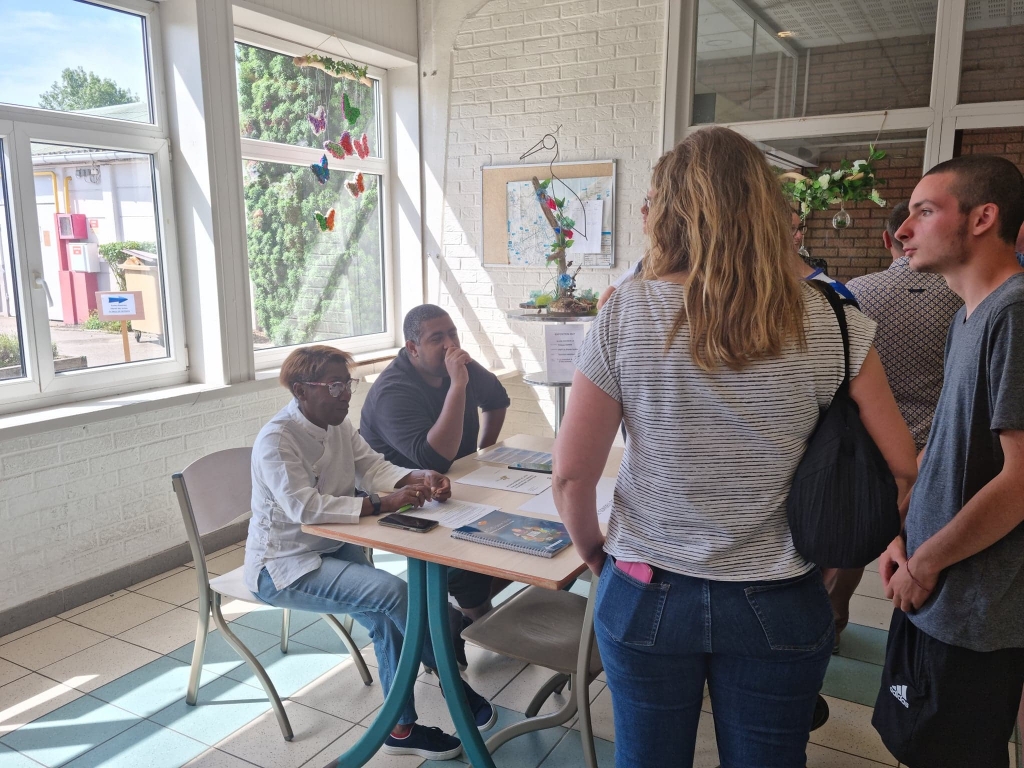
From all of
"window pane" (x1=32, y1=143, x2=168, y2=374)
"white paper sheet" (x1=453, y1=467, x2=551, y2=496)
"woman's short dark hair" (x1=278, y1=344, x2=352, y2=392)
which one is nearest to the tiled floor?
"white paper sheet" (x1=453, y1=467, x2=551, y2=496)

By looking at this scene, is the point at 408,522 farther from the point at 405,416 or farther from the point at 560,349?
the point at 560,349

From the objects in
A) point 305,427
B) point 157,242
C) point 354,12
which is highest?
point 354,12

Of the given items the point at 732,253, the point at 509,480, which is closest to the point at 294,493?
the point at 509,480

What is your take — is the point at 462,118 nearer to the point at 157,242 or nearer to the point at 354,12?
the point at 354,12

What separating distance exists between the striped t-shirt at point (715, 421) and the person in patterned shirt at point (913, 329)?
4.13 feet

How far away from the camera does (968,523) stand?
137 centimetres

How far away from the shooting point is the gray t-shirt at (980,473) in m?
1.35

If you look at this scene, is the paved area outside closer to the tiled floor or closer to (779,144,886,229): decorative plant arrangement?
the tiled floor

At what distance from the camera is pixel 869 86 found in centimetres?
369

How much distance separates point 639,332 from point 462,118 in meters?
3.88

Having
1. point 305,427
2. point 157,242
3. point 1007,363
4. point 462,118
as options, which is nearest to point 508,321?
point 462,118

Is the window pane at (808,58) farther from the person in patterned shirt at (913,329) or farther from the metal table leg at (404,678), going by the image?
the metal table leg at (404,678)

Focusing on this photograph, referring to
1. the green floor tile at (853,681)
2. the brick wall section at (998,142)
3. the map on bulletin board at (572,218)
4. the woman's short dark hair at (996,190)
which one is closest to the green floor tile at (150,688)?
the green floor tile at (853,681)

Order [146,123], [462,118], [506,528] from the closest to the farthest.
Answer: [506,528] → [146,123] → [462,118]
